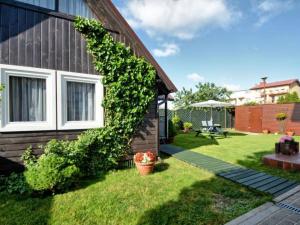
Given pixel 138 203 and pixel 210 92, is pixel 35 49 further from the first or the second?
pixel 210 92

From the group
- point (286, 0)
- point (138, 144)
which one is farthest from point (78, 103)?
point (286, 0)

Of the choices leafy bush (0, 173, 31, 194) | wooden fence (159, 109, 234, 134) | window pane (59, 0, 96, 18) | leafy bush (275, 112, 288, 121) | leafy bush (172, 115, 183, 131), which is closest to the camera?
leafy bush (0, 173, 31, 194)

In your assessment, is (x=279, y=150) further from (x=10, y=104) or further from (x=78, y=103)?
(x=10, y=104)

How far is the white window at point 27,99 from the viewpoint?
163 inches

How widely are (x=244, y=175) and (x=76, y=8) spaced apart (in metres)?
6.07

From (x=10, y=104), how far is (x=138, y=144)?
332cm

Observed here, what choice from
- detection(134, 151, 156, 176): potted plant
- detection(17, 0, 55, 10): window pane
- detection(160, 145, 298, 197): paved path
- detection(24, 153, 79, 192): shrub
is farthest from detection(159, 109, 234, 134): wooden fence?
detection(24, 153, 79, 192): shrub

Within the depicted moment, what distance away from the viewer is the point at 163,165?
5957 mm

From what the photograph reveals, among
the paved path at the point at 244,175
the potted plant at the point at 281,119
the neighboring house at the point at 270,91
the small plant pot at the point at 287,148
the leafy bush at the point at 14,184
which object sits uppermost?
the neighboring house at the point at 270,91

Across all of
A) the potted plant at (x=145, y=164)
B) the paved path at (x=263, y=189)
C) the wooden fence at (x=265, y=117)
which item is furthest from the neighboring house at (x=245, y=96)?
the potted plant at (x=145, y=164)

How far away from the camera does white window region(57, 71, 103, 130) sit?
187 inches

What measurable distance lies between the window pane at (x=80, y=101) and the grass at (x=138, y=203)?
1.64m

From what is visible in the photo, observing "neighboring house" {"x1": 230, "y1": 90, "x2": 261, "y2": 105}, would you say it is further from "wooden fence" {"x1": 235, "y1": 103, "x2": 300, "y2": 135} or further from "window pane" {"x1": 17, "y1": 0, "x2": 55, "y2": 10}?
"window pane" {"x1": 17, "y1": 0, "x2": 55, "y2": 10}

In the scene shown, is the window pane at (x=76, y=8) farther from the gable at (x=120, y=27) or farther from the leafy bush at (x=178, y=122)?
the leafy bush at (x=178, y=122)
